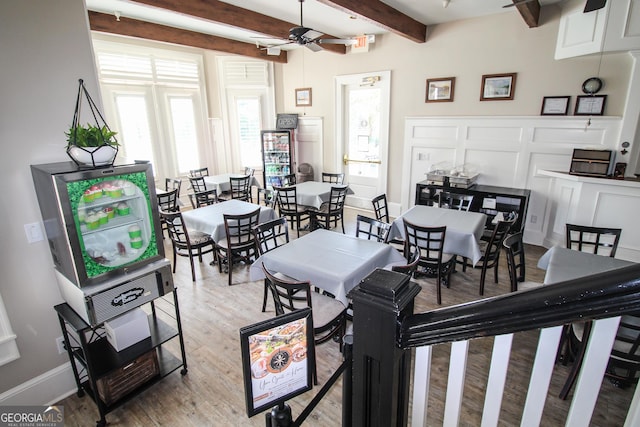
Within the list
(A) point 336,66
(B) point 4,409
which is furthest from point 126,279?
(A) point 336,66

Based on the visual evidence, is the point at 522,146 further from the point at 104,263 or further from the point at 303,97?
the point at 104,263

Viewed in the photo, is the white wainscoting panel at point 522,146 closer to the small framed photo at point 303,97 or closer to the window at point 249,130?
the small framed photo at point 303,97

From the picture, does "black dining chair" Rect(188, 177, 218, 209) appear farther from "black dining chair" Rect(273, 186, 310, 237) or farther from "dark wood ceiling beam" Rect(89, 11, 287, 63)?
"dark wood ceiling beam" Rect(89, 11, 287, 63)

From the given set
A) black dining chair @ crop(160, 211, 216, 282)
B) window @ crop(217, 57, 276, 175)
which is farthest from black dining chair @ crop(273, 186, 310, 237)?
window @ crop(217, 57, 276, 175)

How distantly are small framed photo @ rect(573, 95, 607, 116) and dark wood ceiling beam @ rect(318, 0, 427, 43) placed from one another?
2360 mm

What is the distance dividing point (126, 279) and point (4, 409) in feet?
3.64

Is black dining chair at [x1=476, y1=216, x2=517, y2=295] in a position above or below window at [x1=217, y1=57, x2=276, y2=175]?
below

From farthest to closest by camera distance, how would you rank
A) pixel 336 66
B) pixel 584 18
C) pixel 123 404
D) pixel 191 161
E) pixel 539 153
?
pixel 191 161 → pixel 336 66 → pixel 539 153 → pixel 584 18 → pixel 123 404

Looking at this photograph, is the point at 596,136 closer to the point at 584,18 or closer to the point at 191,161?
the point at 584,18

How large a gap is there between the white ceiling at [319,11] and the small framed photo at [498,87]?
0.82 meters

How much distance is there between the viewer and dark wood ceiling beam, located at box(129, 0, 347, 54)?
3840 mm

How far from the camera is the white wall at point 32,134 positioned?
74.3 inches

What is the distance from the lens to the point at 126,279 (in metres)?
2.08

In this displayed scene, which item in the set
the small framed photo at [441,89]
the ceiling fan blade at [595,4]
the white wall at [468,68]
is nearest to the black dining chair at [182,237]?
the white wall at [468,68]
